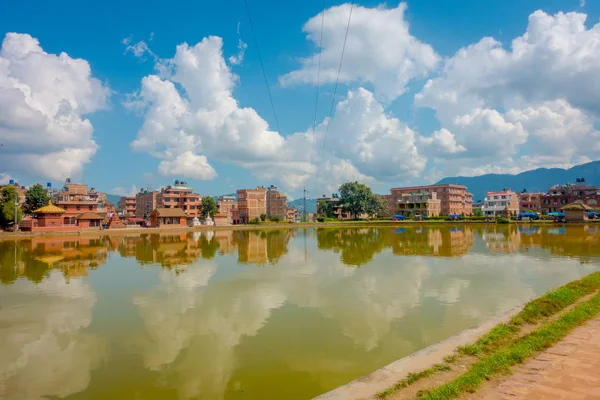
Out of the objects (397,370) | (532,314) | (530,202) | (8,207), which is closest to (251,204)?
(8,207)

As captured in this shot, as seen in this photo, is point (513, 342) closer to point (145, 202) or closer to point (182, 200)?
point (182, 200)

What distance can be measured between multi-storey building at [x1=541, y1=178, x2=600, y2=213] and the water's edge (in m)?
103

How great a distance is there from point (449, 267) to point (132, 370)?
1762 cm

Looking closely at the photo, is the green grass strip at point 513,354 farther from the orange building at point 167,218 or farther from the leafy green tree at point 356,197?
the leafy green tree at point 356,197

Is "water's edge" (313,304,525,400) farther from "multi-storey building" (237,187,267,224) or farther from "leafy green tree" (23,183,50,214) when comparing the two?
"multi-storey building" (237,187,267,224)

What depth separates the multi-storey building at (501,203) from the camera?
105 m

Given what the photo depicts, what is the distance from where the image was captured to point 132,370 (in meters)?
8.16

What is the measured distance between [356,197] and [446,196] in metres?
30.2

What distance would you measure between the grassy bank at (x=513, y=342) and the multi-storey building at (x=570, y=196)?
326ft

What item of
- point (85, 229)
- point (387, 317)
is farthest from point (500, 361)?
point (85, 229)

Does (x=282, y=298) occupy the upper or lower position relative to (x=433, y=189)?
lower

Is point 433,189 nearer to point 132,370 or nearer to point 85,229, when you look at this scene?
point 85,229

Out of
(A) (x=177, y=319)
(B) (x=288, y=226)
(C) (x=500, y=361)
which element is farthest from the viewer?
(B) (x=288, y=226)

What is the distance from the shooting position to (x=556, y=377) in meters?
5.95
